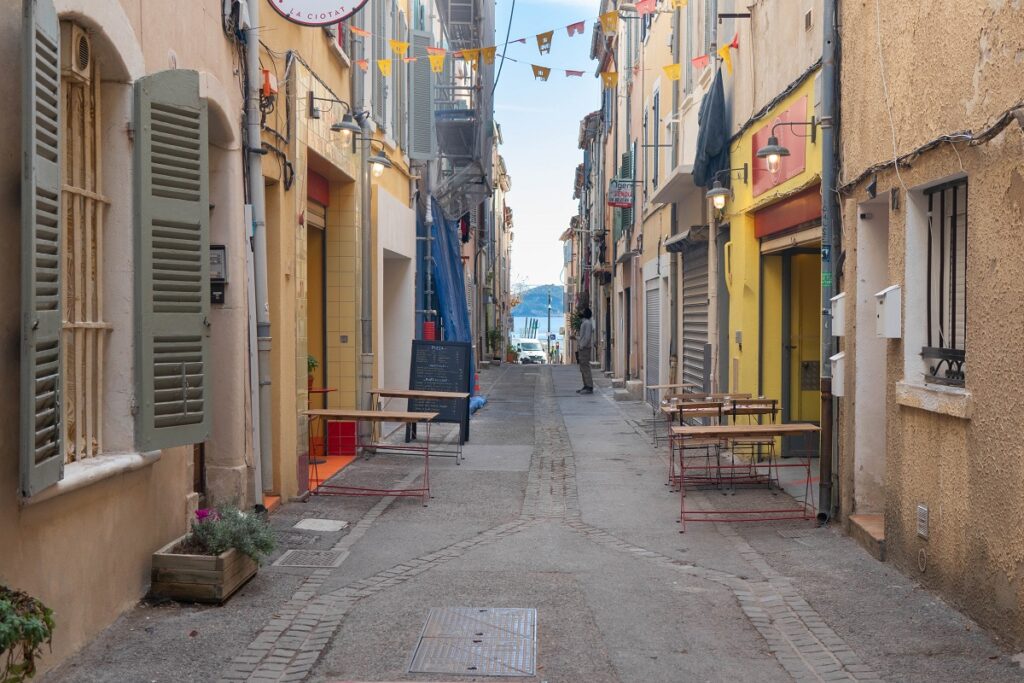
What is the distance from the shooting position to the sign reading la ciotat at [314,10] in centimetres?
870

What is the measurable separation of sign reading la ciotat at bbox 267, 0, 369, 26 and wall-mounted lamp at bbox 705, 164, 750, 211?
5.69 meters

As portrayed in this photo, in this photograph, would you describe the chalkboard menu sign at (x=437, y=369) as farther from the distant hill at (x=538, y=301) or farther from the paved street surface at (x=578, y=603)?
the distant hill at (x=538, y=301)

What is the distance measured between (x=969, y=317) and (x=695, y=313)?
10.4 meters

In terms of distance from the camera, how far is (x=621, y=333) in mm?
29391

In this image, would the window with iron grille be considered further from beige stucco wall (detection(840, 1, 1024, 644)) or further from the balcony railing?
beige stucco wall (detection(840, 1, 1024, 644))

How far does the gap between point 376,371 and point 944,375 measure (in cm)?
827

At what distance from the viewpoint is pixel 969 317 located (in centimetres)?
615

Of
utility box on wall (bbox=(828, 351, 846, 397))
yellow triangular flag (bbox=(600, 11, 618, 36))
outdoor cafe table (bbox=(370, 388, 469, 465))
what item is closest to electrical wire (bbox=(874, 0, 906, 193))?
utility box on wall (bbox=(828, 351, 846, 397))

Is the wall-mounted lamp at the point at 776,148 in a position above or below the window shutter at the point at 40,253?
above

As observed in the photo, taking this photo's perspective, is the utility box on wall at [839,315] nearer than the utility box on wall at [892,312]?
No

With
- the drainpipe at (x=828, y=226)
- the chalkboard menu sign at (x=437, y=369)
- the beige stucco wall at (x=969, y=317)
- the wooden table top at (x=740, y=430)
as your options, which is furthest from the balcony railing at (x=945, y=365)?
the chalkboard menu sign at (x=437, y=369)

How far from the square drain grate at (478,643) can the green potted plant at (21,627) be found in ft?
5.63

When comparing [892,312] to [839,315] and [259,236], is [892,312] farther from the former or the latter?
[259,236]

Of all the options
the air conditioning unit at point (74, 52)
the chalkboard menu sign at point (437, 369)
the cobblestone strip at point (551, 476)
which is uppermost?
the air conditioning unit at point (74, 52)
